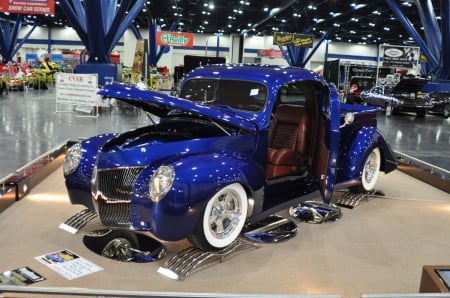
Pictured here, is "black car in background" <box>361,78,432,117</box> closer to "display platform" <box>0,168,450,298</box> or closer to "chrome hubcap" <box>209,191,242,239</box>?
"display platform" <box>0,168,450,298</box>

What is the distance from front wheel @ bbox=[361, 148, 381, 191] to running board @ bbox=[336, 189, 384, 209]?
0.08 meters

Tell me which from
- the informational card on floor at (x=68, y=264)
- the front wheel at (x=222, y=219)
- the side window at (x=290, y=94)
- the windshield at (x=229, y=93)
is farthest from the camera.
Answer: the side window at (x=290, y=94)

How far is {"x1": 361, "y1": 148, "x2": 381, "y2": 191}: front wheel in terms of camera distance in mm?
5398

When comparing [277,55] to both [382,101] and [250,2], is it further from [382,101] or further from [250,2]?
[382,101]

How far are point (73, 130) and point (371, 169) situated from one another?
7745 millimetres

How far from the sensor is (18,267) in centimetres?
319

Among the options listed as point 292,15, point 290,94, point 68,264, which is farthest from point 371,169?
point 292,15

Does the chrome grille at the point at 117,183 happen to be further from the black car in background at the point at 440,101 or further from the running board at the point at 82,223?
the black car in background at the point at 440,101

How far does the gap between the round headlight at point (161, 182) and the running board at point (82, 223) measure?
108 centimetres

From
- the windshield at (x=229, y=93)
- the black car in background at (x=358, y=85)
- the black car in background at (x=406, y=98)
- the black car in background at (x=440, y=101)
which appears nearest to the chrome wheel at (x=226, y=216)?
the windshield at (x=229, y=93)

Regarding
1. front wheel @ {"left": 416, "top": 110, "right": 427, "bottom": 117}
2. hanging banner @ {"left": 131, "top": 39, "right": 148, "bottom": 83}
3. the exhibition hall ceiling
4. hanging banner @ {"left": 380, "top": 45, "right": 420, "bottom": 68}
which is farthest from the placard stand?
the exhibition hall ceiling

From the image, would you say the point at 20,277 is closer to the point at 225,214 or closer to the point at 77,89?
the point at 225,214

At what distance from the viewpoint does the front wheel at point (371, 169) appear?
540cm

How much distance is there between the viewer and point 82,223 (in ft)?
13.1
